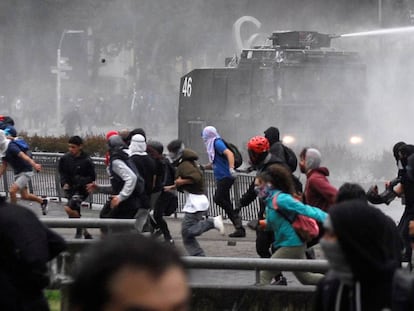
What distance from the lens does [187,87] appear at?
3225cm

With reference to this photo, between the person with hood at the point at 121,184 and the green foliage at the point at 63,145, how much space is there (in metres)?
15.2

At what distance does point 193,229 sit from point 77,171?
98.7 inches

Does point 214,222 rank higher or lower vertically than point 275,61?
lower

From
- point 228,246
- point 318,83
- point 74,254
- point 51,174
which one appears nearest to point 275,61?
point 318,83

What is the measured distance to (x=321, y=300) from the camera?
16.1 ft

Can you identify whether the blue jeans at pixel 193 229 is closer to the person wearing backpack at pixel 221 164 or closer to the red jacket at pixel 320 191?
the person wearing backpack at pixel 221 164

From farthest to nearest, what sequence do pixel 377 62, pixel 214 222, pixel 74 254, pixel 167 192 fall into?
pixel 377 62
pixel 167 192
pixel 214 222
pixel 74 254

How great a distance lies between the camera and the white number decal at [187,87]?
3191 centimetres

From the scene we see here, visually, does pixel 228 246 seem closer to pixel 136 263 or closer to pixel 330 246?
pixel 330 246

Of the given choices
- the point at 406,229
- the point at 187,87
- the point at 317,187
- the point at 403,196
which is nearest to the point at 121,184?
the point at 403,196

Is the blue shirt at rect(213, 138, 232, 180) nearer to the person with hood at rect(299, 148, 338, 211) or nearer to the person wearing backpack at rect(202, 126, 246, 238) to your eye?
the person wearing backpack at rect(202, 126, 246, 238)

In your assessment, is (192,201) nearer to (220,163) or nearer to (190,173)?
(190,173)

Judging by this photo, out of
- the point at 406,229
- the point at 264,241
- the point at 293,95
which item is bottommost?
the point at 264,241

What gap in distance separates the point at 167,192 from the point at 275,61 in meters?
14.9
